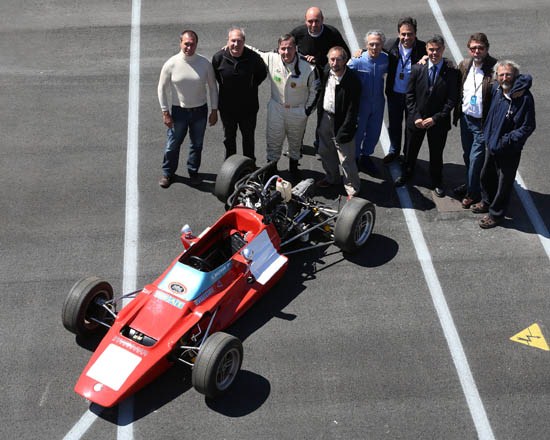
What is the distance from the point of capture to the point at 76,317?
353 inches

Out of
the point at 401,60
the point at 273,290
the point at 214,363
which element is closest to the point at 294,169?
the point at 401,60

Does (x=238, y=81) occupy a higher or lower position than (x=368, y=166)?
higher

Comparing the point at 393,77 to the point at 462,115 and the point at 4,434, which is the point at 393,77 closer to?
the point at 462,115

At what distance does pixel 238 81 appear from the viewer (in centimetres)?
1101

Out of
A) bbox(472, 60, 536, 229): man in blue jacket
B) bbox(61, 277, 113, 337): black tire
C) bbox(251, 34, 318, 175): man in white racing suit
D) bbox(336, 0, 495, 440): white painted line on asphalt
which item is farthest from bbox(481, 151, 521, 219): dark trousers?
bbox(61, 277, 113, 337): black tire

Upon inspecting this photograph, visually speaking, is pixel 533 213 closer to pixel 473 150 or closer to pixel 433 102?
pixel 473 150

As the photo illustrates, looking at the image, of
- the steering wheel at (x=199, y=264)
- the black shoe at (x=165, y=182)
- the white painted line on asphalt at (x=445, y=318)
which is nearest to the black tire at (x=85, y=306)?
the steering wheel at (x=199, y=264)

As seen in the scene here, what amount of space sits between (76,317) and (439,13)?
9.34 metres

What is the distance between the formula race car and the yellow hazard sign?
223 centimetres

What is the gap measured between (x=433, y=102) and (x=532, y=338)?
3.25m

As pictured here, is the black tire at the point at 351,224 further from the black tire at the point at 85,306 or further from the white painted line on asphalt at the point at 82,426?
the white painted line on asphalt at the point at 82,426

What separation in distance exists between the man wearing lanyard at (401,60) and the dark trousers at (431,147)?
32 centimetres

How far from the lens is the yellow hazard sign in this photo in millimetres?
9164

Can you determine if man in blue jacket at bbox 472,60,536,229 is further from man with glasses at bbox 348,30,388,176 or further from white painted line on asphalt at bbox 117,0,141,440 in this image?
white painted line on asphalt at bbox 117,0,141,440
